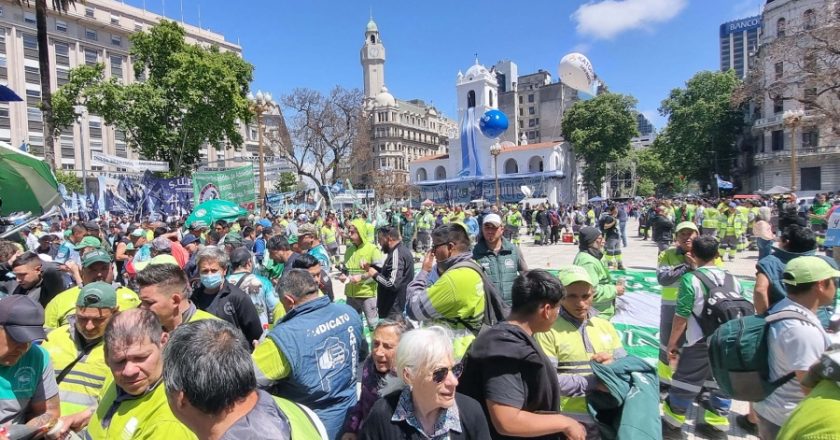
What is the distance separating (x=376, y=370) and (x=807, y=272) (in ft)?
8.07

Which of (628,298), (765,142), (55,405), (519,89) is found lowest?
(628,298)

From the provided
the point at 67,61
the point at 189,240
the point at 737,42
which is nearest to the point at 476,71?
the point at 67,61

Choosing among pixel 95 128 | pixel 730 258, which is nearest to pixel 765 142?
pixel 730 258

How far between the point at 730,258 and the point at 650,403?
14217 millimetres

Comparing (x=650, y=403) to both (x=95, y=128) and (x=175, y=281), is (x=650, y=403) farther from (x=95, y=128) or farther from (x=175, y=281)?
(x=95, y=128)

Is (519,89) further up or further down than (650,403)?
further up

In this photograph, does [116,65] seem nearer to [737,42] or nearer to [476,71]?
[476,71]

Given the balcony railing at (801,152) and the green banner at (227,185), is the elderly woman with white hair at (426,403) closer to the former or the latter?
the green banner at (227,185)

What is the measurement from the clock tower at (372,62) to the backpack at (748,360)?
104 m

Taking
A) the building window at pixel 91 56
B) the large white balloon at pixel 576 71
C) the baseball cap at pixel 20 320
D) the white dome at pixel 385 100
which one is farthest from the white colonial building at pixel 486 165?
the baseball cap at pixel 20 320

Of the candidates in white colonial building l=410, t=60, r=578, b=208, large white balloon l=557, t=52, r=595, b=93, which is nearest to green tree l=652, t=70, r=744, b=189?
white colonial building l=410, t=60, r=578, b=208

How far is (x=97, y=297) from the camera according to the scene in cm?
266

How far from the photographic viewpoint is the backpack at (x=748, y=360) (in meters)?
2.43

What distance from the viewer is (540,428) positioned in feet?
6.55
